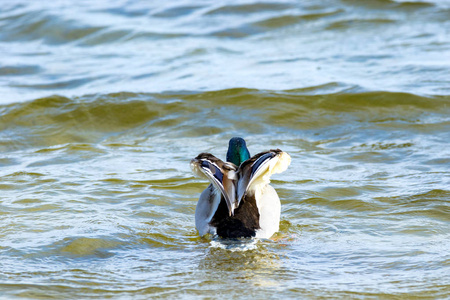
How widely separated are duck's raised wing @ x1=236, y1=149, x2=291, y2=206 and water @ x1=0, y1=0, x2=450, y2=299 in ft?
1.67

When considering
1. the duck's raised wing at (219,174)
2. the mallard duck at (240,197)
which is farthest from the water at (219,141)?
the duck's raised wing at (219,174)

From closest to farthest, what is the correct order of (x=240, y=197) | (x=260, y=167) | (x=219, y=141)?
(x=260, y=167) → (x=240, y=197) → (x=219, y=141)

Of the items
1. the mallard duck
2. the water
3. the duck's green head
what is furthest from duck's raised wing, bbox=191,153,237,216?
the duck's green head

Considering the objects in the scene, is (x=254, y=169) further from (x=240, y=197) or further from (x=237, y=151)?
(x=237, y=151)

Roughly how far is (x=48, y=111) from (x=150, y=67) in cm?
297

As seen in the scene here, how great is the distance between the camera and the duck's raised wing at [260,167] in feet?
16.7

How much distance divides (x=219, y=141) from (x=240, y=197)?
3.97 m

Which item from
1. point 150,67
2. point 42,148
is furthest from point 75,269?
point 150,67

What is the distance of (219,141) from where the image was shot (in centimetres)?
925

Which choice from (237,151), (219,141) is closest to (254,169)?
(237,151)

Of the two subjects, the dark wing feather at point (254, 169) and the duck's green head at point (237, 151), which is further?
the duck's green head at point (237, 151)

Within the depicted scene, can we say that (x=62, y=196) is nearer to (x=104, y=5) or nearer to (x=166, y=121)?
(x=166, y=121)

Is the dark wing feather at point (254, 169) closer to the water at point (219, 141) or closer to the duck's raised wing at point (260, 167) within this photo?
the duck's raised wing at point (260, 167)

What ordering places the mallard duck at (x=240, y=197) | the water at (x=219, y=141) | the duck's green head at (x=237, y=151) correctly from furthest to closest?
the duck's green head at (x=237, y=151) → the mallard duck at (x=240, y=197) → the water at (x=219, y=141)
